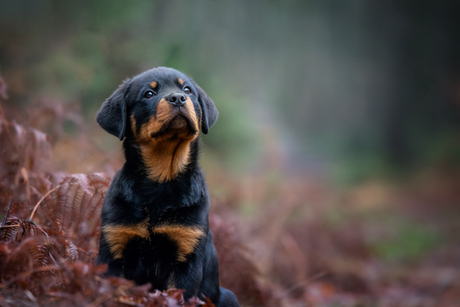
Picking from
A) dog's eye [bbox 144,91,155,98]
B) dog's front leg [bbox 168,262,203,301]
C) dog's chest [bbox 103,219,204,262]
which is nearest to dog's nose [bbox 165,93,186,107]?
dog's eye [bbox 144,91,155,98]

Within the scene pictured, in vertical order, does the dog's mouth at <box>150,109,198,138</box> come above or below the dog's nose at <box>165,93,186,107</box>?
below

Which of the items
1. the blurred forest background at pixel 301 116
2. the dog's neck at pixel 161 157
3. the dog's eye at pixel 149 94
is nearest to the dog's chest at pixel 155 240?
the dog's neck at pixel 161 157

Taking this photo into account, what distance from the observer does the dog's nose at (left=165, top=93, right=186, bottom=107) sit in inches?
134

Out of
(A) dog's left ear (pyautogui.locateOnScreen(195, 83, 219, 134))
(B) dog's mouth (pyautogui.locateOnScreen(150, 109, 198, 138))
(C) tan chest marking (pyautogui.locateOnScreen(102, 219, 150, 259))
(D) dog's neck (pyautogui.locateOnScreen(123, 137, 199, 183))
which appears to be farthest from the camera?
(A) dog's left ear (pyautogui.locateOnScreen(195, 83, 219, 134))

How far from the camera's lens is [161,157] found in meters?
3.61

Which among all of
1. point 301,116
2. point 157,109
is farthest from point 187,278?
point 301,116

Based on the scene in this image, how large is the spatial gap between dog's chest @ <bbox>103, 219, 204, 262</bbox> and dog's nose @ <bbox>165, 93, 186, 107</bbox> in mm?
990

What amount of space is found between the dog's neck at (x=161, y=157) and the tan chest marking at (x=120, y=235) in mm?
513

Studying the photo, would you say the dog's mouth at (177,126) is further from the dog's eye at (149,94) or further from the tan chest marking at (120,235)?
the tan chest marking at (120,235)

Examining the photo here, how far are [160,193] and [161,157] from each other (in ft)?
1.18

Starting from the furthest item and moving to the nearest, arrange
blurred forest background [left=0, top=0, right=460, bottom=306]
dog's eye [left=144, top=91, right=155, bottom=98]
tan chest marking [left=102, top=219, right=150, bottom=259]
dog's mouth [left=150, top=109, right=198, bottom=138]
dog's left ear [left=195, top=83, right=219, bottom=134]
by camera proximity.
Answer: blurred forest background [left=0, top=0, right=460, bottom=306], dog's left ear [left=195, top=83, right=219, bottom=134], dog's eye [left=144, top=91, right=155, bottom=98], dog's mouth [left=150, top=109, right=198, bottom=138], tan chest marking [left=102, top=219, right=150, bottom=259]

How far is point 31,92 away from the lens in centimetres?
705

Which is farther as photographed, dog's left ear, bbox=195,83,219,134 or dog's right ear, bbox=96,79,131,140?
dog's left ear, bbox=195,83,219,134

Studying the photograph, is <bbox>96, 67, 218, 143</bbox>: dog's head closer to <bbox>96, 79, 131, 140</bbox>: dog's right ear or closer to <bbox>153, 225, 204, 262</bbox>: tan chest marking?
<bbox>96, 79, 131, 140</bbox>: dog's right ear
